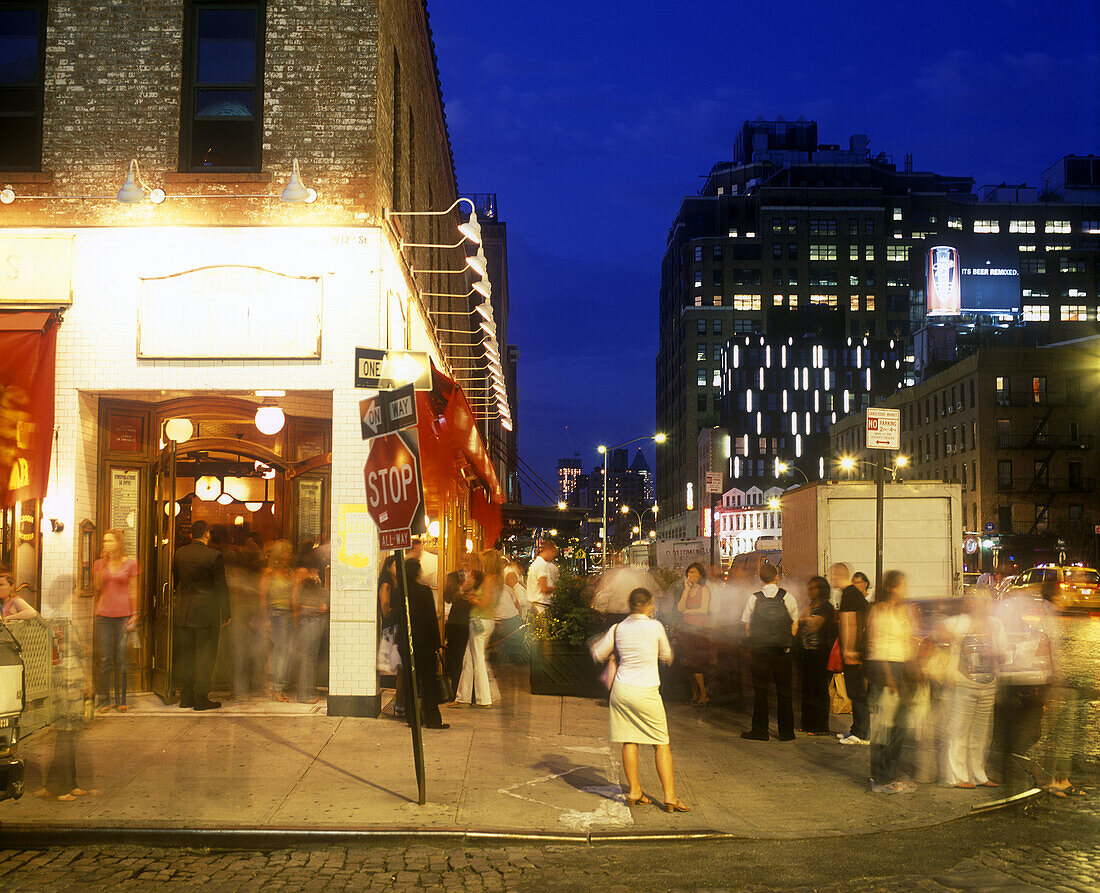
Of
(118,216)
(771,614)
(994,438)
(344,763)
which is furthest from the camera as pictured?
(994,438)

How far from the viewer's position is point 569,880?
6660 mm

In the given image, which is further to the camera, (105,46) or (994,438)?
(994,438)

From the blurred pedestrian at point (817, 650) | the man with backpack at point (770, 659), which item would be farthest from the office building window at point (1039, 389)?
the man with backpack at point (770, 659)

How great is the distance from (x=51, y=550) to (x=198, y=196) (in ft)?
14.3

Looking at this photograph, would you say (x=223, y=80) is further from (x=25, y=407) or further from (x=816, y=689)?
(x=816, y=689)

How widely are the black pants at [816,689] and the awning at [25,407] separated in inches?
345

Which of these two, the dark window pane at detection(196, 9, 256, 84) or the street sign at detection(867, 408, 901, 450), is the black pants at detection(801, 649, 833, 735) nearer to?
the street sign at detection(867, 408, 901, 450)

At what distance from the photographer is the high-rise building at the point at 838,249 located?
123562 millimetres

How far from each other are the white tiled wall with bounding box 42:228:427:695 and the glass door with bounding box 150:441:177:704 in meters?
0.97

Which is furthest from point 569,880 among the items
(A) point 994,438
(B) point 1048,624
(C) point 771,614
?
(A) point 994,438

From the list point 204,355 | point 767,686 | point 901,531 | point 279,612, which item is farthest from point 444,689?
point 901,531

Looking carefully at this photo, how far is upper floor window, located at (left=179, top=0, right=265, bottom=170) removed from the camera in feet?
40.6

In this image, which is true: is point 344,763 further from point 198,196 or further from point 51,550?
point 198,196

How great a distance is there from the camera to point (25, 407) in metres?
11.6
